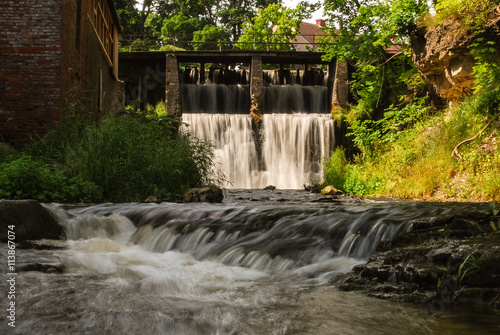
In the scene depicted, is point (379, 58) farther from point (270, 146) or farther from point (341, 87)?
point (270, 146)

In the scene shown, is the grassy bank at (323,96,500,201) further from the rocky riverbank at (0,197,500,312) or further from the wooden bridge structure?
the rocky riverbank at (0,197,500,312)

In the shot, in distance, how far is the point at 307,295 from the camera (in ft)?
13.0

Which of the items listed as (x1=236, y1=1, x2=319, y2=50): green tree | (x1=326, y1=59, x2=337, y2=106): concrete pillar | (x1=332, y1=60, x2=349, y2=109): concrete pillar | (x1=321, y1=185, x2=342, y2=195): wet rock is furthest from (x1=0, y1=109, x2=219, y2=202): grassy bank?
(x1=236, y1=1, x2=319, y2=50): green tree

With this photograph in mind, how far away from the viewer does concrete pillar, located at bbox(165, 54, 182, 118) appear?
74.6 feet

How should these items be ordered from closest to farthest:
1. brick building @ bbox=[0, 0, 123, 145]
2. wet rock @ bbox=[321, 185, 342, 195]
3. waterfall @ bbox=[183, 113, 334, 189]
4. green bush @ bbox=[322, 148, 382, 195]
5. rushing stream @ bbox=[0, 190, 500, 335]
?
1. rushing stream @ bbox=[0, 190, 500, 335]
2. brick building @ bbox=[0, 0, 123, 145]
3. green bush @ bbox=[322, 148, 382, 195]
4. wet rock @ bbox=[321, 185, 342, 195]
5. waterfall @ bbox=[183, 113, 334, 189]

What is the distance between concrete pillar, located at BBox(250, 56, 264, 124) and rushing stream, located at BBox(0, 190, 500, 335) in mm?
14947

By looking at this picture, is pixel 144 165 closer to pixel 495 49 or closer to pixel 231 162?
pixel 495 49

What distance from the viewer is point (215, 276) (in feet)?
15.4

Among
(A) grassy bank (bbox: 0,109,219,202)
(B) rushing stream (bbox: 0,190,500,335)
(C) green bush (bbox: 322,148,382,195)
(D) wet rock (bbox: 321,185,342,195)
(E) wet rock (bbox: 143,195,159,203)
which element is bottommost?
(D) wet rock (bbox: 321,185,342,195)

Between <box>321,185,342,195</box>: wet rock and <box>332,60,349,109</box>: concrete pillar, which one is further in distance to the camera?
<box>332,60,349,109</box>: concrete pillar

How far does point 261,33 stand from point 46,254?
1349 inches

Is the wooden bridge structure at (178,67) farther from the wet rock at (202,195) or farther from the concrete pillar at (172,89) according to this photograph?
the wet rock at (202,195)

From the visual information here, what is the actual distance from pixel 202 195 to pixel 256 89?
46.6ft

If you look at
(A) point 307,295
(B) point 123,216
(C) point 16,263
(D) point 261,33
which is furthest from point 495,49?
(D) point 261,33
